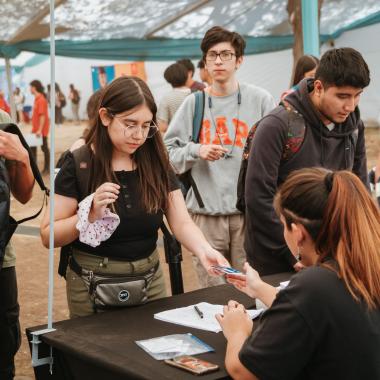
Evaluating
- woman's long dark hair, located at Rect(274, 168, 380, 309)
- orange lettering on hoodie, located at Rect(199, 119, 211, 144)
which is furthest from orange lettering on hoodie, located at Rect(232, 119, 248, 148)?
woman's long dark hair, located at Rect(274, 168, 380, 309)

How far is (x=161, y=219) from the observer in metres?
2.68

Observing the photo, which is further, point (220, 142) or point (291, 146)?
point (220, 142)

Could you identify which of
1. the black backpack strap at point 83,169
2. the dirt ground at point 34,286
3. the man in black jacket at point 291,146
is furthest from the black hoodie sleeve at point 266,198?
the dirt ground at point 34,286

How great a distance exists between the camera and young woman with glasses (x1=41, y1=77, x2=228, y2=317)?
8.36ft

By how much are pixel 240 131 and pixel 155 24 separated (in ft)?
30.9

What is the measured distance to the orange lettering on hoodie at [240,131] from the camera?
3830mm

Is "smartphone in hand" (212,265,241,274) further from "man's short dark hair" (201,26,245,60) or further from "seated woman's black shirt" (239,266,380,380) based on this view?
"man's short dark hair" (201,26,245,60)

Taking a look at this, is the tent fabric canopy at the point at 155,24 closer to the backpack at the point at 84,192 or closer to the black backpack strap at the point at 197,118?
the black backpack strap at the point at 197,118

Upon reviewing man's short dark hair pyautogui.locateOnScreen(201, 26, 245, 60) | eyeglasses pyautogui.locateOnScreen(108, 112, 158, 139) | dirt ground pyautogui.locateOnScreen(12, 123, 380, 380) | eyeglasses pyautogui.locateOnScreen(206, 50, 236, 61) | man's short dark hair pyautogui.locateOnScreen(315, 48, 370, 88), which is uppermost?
man's short dark hair pyautogui.locateOnScreen(201, 26, 245, 60)

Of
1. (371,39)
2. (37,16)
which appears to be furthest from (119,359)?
(371,39)

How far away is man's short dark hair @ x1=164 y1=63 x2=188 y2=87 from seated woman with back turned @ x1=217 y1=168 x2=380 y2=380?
15.7 feet

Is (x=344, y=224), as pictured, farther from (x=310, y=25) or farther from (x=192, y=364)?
(x=310, y=25)

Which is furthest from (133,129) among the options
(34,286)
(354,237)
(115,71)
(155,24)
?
(115,71)

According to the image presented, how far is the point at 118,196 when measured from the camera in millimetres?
2594
